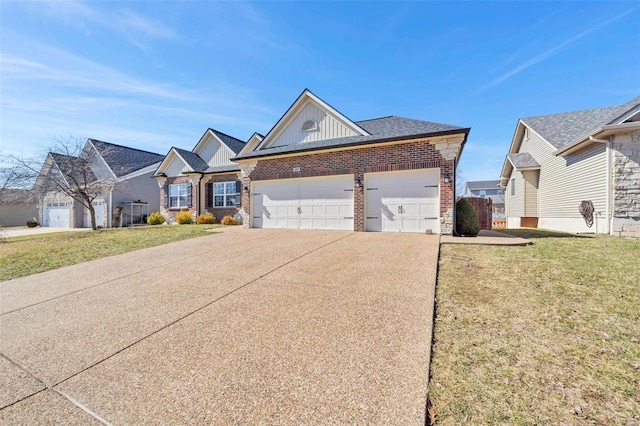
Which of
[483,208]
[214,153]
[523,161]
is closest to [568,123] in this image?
[523,161]

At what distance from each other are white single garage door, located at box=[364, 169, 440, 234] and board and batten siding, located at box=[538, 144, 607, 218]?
→ 6880 millimetres

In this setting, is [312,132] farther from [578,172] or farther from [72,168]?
[72,168]

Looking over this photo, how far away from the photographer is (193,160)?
19.0 m

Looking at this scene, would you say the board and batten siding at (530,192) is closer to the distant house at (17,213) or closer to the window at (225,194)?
the window at (225,194)

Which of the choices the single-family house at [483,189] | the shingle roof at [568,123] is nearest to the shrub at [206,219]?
the shingle roof at [568,123]

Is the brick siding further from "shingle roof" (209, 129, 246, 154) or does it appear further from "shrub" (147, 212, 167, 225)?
"shrub" (147, 212, 167, 225)

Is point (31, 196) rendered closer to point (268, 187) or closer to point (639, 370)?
point (268, 187)

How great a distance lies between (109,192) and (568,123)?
31.4 meters

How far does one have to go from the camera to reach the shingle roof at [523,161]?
15461mm

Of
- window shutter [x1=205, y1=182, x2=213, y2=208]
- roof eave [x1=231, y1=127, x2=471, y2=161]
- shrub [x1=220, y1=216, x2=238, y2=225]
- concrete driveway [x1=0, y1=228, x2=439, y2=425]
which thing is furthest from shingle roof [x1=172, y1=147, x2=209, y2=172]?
concrete driveway [x1=0, y1=228, x2=439, y2=425]

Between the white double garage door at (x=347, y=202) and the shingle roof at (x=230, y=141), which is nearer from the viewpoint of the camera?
the white double garage door at (x=347, y=202)

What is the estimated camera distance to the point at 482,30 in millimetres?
9648

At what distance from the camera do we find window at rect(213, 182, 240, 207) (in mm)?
17594

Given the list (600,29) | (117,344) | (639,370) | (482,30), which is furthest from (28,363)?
(600,29)
